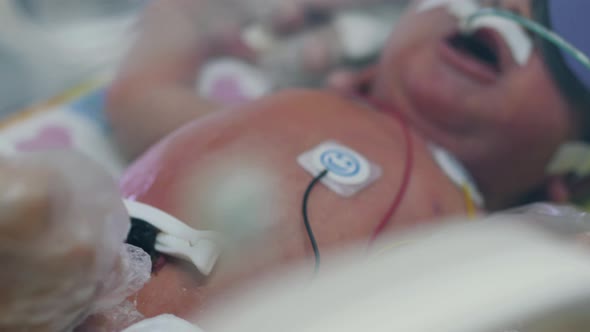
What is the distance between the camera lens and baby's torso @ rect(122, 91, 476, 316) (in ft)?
1.53

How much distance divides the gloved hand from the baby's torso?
88 millimetres

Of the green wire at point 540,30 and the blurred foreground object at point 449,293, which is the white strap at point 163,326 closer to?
the blurred foreground object at point 449,293

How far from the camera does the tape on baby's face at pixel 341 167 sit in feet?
1.81

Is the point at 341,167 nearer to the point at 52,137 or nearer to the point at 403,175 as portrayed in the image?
the point at 403,175

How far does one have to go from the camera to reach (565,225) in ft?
1.47

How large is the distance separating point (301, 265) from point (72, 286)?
181 mm

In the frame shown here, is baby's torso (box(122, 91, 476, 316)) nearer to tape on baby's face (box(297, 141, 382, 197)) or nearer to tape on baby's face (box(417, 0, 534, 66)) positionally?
tape on baby's face (box(297, 141, 382, 197))

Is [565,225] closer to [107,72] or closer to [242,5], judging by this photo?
[242,5]

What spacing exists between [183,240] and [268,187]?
0.09 m

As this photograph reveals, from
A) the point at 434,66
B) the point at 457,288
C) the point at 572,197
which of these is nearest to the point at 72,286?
the point at 457,288

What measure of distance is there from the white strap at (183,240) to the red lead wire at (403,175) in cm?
14

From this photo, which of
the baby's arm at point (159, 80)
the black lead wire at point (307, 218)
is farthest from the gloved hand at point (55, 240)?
the baby's arm at point (159, 80)

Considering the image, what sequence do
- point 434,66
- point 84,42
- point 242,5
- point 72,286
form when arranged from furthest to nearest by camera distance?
point 84,42 < point 242,5 < point 434,66 < point 72,286

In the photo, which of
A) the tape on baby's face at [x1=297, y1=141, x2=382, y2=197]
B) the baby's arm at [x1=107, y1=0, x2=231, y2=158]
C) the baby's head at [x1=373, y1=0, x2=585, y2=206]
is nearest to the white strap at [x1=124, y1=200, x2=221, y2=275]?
the tape on baby's face at [x1=297, y1=141, x2=382, y2=197]
